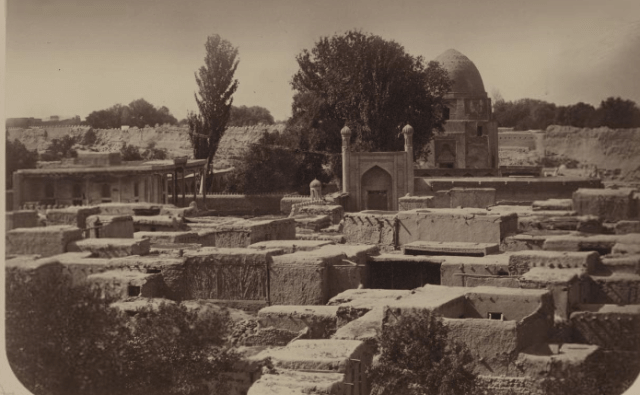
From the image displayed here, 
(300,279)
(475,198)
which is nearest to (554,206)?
(475,198)

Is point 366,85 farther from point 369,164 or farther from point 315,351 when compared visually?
point 315,351

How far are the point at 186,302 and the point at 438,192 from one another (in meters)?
6.92

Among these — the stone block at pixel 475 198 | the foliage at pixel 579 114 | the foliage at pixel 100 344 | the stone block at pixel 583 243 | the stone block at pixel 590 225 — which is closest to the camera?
the foliage at pixel 100 344

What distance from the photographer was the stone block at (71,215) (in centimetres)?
1033

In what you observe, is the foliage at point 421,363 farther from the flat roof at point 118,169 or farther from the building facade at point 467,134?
the building facade at point 467,134

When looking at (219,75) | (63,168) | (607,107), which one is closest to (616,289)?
(607,107)

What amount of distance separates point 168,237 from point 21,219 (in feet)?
6.17

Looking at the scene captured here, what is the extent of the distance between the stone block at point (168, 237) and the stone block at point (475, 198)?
14.4 feet

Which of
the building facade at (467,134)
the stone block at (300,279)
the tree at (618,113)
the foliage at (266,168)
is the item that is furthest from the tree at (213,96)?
the building facade at (467,134)

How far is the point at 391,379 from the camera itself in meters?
6.93

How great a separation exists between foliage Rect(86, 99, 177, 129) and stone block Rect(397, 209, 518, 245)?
2.83 m

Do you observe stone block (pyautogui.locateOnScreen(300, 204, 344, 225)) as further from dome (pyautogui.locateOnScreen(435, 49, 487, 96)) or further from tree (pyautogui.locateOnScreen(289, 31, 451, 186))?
dome (pyautogui.locateOnScreen(435, 49, 487, 96))

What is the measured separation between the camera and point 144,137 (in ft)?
37.7

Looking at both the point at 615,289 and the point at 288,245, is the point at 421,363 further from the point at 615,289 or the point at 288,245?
the point at 288,245
